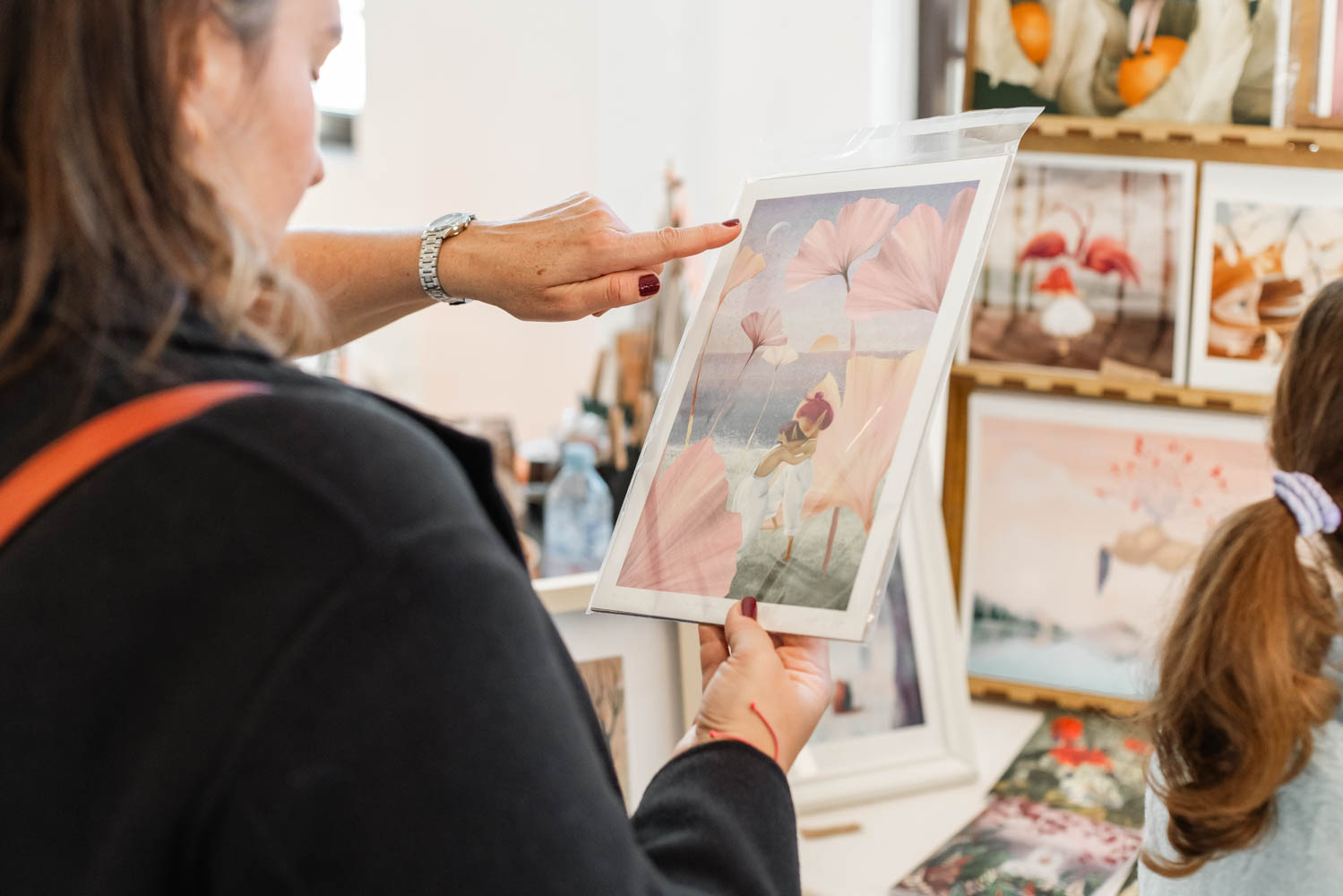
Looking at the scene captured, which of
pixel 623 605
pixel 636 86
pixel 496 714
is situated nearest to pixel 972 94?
pixel 623 605

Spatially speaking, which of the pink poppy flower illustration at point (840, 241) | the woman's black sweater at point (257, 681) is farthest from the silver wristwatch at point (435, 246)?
the woman's black sweater at point (257, 681)

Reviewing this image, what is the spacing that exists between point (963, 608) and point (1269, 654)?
73 cm

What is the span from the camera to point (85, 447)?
0.38 m

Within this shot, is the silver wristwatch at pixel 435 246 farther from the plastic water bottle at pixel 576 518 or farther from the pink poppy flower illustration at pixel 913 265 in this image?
the plastic water bottle at pixel 576 518

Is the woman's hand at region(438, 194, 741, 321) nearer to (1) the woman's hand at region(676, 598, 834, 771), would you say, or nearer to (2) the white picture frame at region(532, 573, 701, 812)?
(1) the woman's hand at region(676, 598, 834, 771)

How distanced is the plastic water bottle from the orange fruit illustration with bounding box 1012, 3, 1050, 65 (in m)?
0.92

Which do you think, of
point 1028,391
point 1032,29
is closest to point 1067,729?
point 1028,391

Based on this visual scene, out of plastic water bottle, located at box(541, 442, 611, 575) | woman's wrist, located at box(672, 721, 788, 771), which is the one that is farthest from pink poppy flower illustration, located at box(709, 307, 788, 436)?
plastic water bottle, located at box(541, 442, 611, 575)

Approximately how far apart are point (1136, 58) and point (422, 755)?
4.50 feet

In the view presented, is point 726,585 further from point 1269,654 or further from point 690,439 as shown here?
point 1269,654

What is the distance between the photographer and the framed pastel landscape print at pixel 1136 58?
4.48 feet

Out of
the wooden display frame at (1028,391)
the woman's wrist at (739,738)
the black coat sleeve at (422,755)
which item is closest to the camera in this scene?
the black coat sleeve at (422,755)

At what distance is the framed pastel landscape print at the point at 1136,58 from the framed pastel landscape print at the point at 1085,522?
1.26ft

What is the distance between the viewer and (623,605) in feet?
2.36
